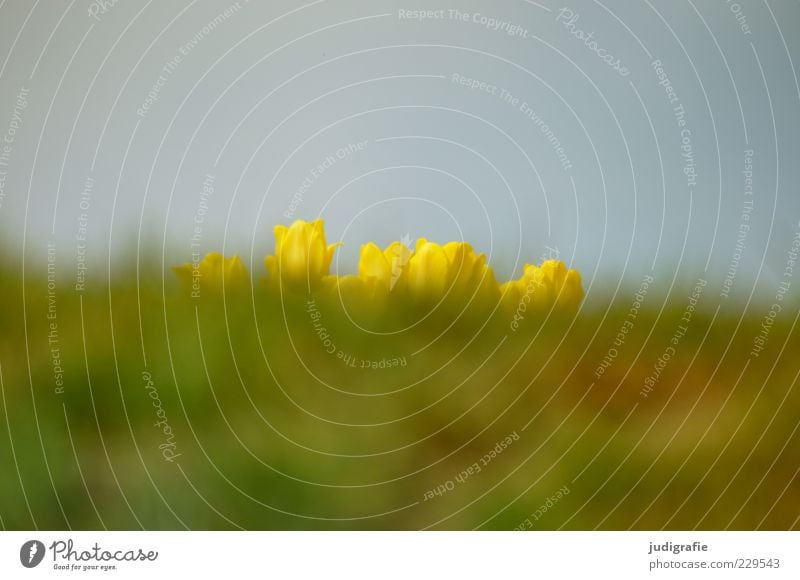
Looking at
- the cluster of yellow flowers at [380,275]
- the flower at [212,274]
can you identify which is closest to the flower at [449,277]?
the cluster of yellow flowers at [380,275]

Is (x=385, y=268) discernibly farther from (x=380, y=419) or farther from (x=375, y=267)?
(x=380, y=419)

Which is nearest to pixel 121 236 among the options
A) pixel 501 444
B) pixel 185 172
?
pixel 185 172

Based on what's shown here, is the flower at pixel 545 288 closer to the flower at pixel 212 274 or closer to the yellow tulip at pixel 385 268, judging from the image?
the yellow tulip at pixel 385 268

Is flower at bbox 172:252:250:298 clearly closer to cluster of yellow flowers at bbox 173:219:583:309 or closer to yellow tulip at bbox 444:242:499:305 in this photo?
cluster of yellow flowers at bbox 173:219:583:309

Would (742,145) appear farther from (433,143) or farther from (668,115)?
(433,143)

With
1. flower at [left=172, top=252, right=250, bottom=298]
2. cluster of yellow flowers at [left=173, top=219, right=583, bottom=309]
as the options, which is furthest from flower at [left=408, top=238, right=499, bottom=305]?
flower at [left=172, top=252, right=250, bottom=298]

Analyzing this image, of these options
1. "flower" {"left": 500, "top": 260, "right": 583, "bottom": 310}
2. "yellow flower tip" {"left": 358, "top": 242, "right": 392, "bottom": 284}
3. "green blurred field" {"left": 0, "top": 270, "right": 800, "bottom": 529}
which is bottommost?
"green blurred field" {"left": 0, "top": 270, "right": 800, "bottom": 529}
